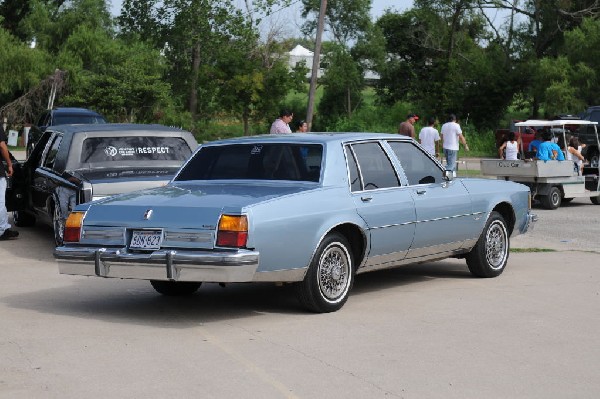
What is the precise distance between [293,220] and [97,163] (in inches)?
213

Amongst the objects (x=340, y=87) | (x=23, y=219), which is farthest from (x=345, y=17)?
(x=23, y=219)

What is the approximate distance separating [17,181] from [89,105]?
36354mm

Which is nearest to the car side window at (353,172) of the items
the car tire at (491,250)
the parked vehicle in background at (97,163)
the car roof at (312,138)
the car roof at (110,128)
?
the car roof at (312,138)

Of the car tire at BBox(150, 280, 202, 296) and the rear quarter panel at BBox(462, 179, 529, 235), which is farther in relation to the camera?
the rear quarter panel at BBox(462, 179, 529, 235)

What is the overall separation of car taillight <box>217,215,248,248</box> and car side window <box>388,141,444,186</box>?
2.51 m

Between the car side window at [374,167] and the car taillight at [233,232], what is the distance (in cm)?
172

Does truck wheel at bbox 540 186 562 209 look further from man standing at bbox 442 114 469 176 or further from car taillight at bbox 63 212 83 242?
car taillight at bbox 63 212 83 242

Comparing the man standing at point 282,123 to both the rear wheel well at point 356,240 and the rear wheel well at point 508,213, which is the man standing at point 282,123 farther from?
the rear wheel well at point 356,240

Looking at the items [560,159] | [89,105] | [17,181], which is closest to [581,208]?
[560,159]

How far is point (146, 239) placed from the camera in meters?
8.64

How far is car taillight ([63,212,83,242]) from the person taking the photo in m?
9.04

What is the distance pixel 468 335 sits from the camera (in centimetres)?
822

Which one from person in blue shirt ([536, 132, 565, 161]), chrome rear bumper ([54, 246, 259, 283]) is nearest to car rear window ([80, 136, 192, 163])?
chrome rear bumper ([54, 246, 259, 283])

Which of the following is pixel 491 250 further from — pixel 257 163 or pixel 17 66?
pixel 17 66
